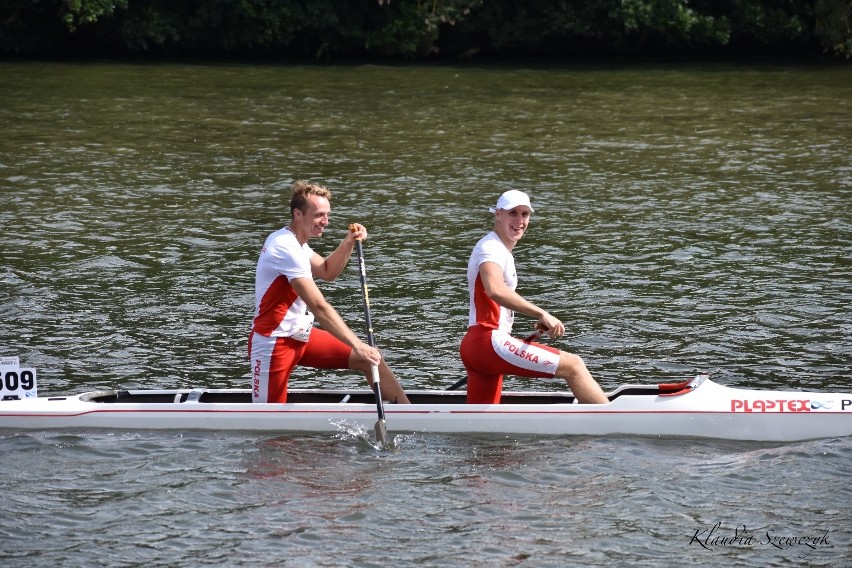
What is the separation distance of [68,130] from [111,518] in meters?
17.4

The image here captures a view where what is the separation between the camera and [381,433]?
9.77 meters

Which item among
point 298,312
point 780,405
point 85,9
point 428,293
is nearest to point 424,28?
point 85,9

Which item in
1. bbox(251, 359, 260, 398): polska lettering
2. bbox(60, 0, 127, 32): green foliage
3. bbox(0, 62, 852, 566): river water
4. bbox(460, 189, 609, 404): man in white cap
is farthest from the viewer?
bbox(60, 0, 127, 32): green foliage

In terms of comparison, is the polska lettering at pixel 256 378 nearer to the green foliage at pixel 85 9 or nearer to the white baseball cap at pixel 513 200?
the white baseball cap at pixel 513 200

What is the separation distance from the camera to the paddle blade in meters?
9.77

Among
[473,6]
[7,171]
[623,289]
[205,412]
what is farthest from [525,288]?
[473,6]

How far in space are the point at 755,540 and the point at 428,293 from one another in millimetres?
6664

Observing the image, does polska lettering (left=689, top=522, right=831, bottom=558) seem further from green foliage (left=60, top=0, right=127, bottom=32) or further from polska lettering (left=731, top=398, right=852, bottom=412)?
green foliage (left=60, top=0, right=127, bottom=32)

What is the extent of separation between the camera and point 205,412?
33.0 feet

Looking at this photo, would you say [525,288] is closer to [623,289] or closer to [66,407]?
[623,289]

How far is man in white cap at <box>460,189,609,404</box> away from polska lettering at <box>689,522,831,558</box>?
69.8 inches

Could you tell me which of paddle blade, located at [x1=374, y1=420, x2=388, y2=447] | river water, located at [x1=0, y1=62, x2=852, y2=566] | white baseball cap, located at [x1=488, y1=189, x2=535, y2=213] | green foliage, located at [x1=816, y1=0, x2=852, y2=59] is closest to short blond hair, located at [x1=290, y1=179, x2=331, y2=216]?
white baseball cap, located at [x1=488, y1=189, x2=535, y2=213]

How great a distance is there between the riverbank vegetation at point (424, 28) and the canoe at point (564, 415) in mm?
26889

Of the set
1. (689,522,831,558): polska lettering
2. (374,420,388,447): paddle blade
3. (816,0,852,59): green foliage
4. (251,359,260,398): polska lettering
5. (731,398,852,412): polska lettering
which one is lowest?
(689,522,831,558): polska lettering
